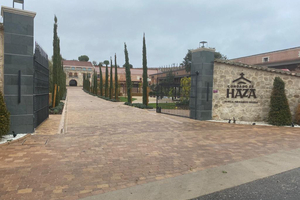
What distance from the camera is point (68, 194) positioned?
3127mm

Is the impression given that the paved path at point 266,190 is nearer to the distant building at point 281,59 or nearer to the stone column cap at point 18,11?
the stone column cap at point 18,11

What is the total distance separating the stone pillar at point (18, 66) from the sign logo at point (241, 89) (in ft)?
27.6

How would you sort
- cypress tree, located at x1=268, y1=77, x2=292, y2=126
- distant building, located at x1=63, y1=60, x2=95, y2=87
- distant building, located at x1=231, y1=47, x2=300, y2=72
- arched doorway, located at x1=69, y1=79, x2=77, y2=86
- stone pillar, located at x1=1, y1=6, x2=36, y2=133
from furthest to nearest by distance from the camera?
arched doorway, located at x1=69, y1=79, x2=77, y2=86, distant building, located at x1=63, y1=60, x2=95, y2=87, distant building, located at x1=231, y1=47, x2=300, y2=72, cypress tree, located at x1=268, y1=77, x2=292, y2=126, stone pillar, located at x1=1, y1=6, x2=36, y2=133

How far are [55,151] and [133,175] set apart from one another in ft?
7.46

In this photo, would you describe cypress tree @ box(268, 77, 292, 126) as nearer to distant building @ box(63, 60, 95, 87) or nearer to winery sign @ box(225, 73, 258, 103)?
winery sign @ box(225, 73, 258, 103)

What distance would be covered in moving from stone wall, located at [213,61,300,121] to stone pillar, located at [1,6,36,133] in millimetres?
7830

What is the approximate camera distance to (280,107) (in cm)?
950

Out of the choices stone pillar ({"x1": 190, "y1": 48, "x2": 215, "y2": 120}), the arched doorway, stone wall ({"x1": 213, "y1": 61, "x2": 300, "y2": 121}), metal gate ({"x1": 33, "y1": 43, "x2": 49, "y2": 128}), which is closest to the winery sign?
stone wall ({"x1": 213, "y1": 61, "x2": 300, "y2": 121})

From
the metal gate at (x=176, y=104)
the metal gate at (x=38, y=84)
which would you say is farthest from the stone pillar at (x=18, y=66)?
the metal gate at (x=176, y=104)

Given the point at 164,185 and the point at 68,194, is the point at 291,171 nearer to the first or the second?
the point at 164,185

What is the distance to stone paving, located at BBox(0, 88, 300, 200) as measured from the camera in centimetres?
342

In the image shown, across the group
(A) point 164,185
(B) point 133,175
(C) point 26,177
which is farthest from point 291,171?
(C) point 26,177

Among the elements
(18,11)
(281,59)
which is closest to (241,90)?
(18,11)

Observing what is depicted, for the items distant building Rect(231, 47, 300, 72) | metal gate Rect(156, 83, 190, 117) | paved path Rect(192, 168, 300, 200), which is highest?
distant building Rect(231, 47, 300, 72)
